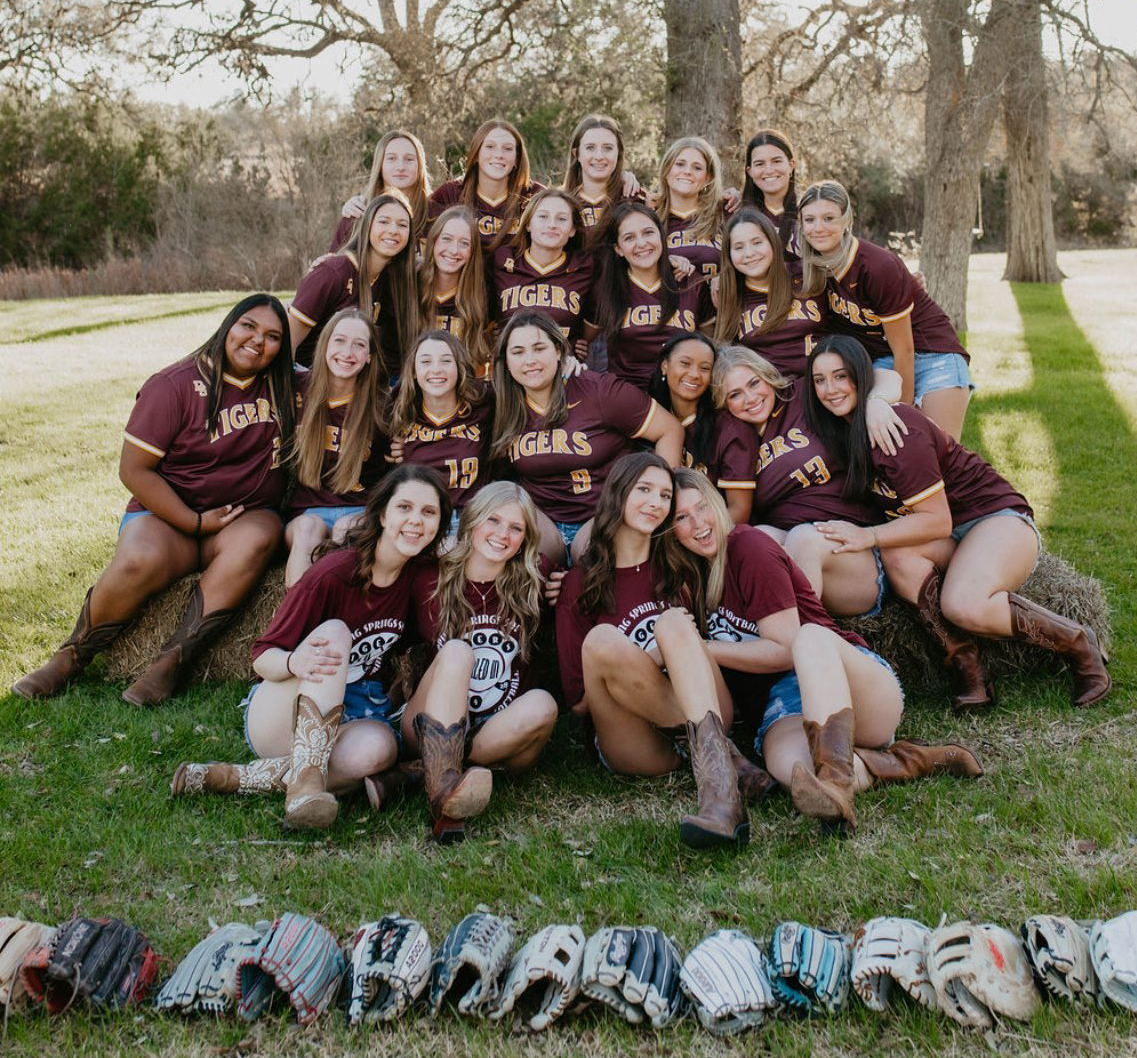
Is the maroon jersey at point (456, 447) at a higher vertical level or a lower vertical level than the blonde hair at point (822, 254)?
lower

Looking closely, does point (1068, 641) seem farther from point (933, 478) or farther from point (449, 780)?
point (449, 780)

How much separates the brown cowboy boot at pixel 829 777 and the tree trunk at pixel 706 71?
22.7 ft

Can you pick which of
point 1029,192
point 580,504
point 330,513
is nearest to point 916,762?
point 580,504

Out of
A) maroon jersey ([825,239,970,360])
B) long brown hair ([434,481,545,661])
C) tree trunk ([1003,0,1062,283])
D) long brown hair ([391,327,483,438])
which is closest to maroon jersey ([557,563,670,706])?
long brown hair ([434,481,545,661])

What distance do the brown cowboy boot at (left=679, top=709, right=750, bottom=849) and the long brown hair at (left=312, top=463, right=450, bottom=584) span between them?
1137 mm

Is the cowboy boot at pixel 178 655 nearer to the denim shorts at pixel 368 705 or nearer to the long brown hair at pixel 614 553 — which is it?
the denim shorts at pixel 368 705

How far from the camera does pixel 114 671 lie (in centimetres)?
487

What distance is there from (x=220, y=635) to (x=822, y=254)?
3.20 metres

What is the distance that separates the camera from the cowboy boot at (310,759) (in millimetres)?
3432

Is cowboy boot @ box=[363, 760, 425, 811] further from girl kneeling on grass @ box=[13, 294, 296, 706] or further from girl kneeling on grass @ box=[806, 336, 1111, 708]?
girl kneeling on grass @ box=[806, 336, 1111, 708]

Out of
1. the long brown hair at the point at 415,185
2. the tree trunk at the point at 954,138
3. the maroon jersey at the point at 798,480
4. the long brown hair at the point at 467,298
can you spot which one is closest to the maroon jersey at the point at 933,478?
the maroon jersey at the point at 798,480

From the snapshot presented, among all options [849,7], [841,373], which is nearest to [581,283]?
[841,373]

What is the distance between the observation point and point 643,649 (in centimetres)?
371

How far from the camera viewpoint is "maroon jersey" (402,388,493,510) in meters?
4.57
